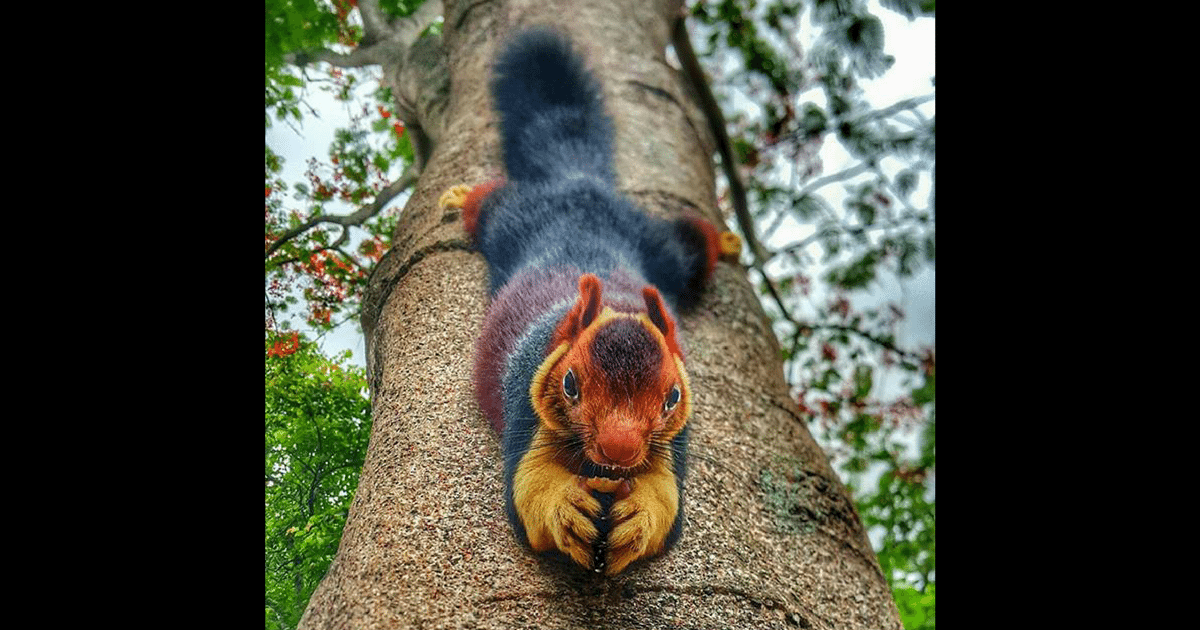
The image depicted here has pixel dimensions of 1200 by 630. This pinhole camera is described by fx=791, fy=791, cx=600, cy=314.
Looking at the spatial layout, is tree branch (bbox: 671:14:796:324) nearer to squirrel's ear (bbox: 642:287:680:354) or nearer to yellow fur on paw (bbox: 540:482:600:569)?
squirrel's ear (bbox: 642:287:680:354)

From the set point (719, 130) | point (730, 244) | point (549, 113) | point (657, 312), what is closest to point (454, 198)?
point (549, 113)

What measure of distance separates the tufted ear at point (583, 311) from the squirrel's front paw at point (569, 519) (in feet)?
0.78

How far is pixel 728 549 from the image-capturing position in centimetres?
138

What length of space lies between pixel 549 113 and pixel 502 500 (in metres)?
1.29

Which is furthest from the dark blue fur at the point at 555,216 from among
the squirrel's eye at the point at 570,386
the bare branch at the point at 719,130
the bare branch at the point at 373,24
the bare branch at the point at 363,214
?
the bare branch at the point at 719,130

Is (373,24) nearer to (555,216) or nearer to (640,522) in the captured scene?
(555,216)

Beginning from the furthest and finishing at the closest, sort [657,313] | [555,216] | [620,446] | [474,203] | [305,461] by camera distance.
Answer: [474,203]
[555,216]
[305,461]
[657,313]
[620,446]

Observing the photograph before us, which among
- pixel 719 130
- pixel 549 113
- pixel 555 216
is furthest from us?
pixel 719 130

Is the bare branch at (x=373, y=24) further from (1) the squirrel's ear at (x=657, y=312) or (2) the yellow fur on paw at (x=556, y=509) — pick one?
(2) the yellow fur on paw at (x=556, y=509)

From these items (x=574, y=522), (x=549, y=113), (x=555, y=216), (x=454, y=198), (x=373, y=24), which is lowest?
(x=574, y=522)

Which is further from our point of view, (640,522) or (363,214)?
(363,214)

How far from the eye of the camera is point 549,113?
2.26m

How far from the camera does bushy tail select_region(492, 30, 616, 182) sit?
6.95 feet

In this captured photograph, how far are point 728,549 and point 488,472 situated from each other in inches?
17.3
